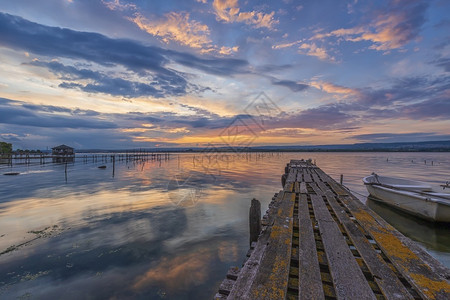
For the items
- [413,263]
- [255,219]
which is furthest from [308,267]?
[255,219]

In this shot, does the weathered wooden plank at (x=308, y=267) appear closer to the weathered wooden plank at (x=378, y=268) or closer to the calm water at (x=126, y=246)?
the weathered wooden plank at (x=378, y=268)

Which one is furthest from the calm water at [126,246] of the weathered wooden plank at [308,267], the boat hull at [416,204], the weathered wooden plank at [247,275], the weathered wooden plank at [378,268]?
the weathered wooden plank at [378,268]

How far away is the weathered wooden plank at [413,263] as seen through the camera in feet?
10.5

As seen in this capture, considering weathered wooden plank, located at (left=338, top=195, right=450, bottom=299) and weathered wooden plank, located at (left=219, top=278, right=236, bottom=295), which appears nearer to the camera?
weathered wooden plank, located at (left=338, top=195, right=450, bottom=299)

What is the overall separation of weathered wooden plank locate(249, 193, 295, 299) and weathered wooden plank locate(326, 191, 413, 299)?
1509 millimetres

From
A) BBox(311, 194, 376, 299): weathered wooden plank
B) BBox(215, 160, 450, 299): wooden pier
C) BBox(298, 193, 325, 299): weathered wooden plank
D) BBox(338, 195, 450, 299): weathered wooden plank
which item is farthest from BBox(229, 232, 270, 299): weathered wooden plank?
BBox(338, 195, 450, 299): weathered wooden plank

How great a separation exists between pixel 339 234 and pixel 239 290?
3549 mm

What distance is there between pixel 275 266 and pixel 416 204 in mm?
11886

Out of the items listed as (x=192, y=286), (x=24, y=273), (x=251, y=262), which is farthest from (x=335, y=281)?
(x=24, y=273)

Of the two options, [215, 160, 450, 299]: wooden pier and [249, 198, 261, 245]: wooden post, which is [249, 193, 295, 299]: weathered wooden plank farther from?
[249, 198, 261, 245]: wooden post

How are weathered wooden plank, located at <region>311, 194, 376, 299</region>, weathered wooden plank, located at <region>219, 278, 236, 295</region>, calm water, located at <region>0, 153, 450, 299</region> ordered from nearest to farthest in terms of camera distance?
1. weathered wooden plank, located at <region>311, 194, 376, 299</region>
2. weathered wooden plank, located at <region>219, 278, 236, 295</region>
3. calm water, located at <region>0, 153, 450, 299</region>

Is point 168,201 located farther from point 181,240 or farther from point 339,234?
point 339,234

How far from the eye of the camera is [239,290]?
327cm

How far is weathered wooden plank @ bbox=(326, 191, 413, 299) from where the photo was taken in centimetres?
315
